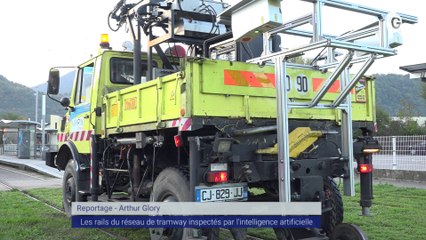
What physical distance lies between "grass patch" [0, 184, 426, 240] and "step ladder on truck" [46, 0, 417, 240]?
2.28 feet

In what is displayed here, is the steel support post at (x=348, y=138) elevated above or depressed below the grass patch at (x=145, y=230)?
above

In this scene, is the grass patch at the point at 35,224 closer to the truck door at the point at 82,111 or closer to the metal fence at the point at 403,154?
the truck door at the point at 82,111

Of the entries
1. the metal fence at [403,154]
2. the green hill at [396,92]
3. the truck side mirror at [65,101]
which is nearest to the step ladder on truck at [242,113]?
the truck side mirror at [65,101]

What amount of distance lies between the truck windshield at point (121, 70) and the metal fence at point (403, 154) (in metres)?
9.30

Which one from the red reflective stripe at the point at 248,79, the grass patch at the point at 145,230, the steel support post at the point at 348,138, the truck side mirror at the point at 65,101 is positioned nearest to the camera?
the red reflective stripe at the point at 248,79

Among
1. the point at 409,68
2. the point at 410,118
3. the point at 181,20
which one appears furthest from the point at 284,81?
the point at 410,118

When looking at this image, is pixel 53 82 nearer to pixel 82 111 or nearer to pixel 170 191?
pixel 82 111

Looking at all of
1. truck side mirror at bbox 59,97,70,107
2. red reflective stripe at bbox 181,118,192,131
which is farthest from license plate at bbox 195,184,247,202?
truck side mirror at bbox 59,97,70,107

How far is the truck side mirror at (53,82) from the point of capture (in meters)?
7.84

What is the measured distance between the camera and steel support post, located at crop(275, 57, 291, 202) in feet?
14.9

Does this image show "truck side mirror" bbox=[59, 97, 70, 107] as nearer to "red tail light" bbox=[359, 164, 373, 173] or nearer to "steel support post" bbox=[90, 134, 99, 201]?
"steel support post" bbox=[90, 134, 99, 201]

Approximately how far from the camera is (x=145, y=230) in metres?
7.19

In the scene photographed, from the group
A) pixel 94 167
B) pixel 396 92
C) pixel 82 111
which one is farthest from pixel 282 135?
pixel 396 92

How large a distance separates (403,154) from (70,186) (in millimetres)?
10672
